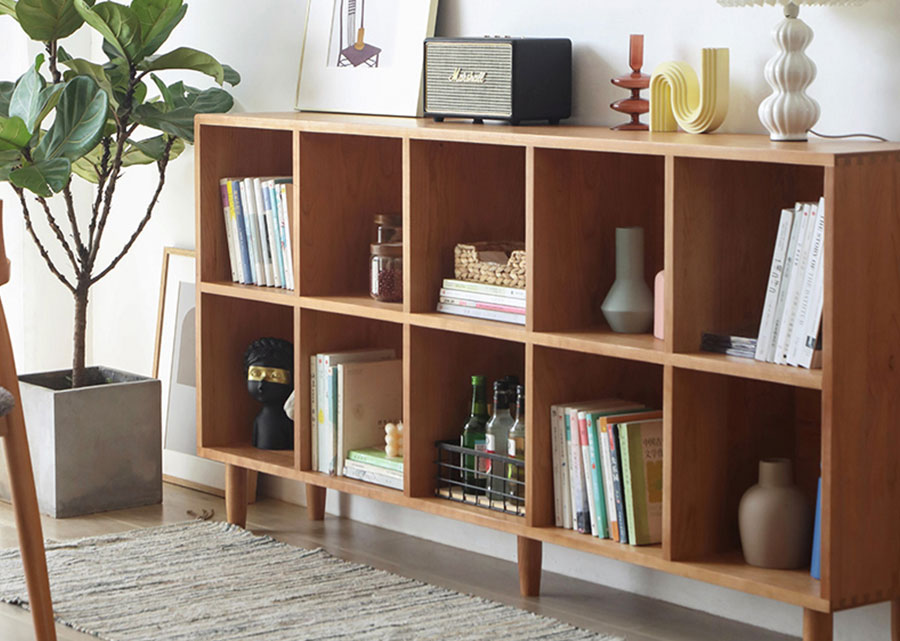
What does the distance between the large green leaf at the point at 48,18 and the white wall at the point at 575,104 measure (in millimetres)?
445

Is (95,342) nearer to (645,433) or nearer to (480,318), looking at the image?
Answer: (480,318)

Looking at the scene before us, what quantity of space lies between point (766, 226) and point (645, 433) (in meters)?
0.43

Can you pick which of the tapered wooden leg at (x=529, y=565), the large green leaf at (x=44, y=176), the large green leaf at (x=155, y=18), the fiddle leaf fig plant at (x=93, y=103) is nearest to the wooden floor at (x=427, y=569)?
the tapered wooden leg at (x=529, y=565)

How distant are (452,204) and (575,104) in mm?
333

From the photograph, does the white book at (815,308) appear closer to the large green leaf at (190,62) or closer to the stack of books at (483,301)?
the stack of books at (483,301)

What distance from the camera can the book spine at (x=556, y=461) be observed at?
8.94ft

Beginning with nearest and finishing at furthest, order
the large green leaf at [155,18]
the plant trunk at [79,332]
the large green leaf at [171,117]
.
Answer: the large green leaf at [155,18]
the large green leaf at [171,117]
the plant trunk at [79,332]

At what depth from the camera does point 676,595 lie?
2.88 meters

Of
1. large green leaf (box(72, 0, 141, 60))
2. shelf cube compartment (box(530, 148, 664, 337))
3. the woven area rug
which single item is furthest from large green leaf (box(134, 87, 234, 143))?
shelf cube compartment (box(530, 148, 664, 337))

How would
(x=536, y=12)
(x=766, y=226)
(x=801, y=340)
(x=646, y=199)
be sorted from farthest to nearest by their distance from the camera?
1. (x=536, y=12)
2. (x=646, y=199)
3. (x=766, y=226)
4. (x=801, y=340)

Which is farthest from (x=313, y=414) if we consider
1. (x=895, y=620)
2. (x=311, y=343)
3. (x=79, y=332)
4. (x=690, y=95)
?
(x=895, y=620)

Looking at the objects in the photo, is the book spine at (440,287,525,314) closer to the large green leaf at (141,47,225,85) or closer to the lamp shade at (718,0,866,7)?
the lamp shade at (718,0,866,7)

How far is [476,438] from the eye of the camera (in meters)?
2.94

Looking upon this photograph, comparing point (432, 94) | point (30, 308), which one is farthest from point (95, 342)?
point (432, 94)
